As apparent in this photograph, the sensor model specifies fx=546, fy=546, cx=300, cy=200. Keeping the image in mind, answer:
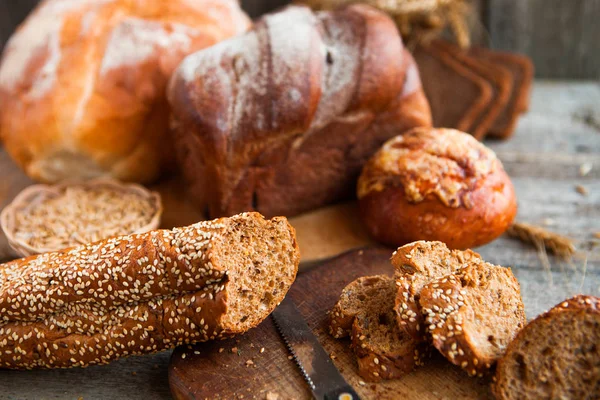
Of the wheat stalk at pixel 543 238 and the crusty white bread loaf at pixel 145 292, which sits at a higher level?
the crusty white bread loaf at pixel 145 292

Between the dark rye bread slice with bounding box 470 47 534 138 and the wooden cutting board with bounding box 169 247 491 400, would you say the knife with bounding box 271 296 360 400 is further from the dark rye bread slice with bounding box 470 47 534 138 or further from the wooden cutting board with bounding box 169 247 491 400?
the dark rye bread slice with bounding box 470 47 534 138

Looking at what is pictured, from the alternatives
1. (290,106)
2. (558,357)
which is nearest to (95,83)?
(290,106)

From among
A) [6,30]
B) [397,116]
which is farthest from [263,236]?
[6,30]

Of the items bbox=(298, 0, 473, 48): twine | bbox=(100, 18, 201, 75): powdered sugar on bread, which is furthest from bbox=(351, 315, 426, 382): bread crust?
bbox=(298, 0, 473, 48): twine

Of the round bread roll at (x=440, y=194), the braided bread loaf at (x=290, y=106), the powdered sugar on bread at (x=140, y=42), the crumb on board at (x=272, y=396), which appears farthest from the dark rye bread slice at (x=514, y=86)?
the crumb on board at (x=272, y=396)

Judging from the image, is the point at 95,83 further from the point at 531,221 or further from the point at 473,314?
the point at 531,221

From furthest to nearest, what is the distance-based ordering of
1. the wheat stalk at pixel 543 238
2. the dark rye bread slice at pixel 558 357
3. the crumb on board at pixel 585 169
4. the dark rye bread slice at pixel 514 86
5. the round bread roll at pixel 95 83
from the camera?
the dark rye bread slice at pixel 514 86 → the crumb on board at pixel 585 169 → the round bread roll at pixel 95 83 → the wheat stalk at pixel 543 238 → the dark rye bread slice at pixel 558 357

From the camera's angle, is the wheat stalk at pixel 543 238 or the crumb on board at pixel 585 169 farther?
the crumb on board at pixel 585 169

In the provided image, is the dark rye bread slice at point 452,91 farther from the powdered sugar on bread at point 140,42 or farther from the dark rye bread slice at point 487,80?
the powdered sugar on bread at point 140,42
